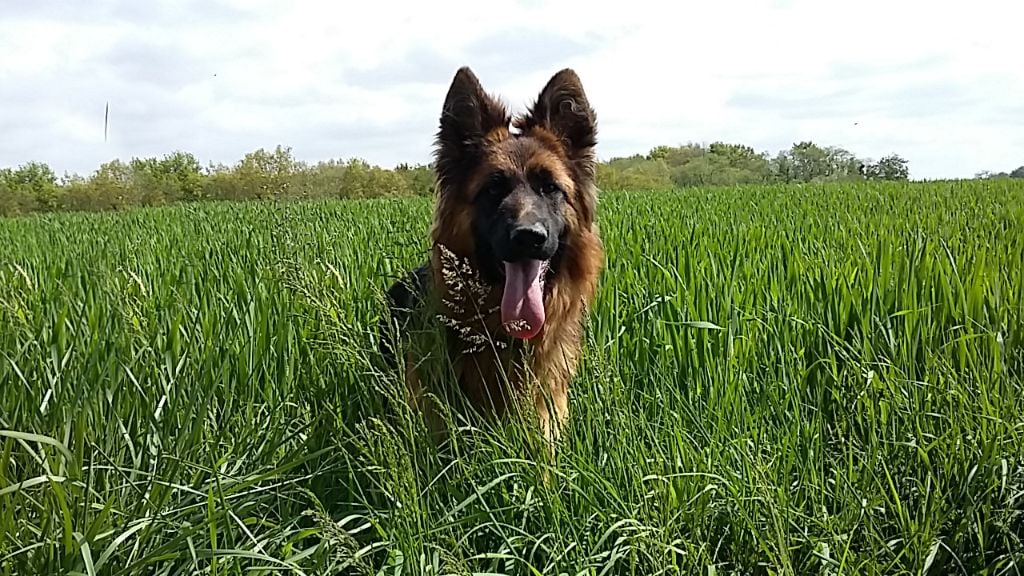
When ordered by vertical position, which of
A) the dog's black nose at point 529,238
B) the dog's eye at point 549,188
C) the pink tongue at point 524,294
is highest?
the dog's eye at point 549,188

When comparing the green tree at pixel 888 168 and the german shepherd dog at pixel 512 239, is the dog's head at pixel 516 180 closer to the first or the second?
the german shepherd dog at pixel 512 239

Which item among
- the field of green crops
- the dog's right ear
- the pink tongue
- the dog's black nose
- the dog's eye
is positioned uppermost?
the dog's right ear

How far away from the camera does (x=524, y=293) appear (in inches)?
122

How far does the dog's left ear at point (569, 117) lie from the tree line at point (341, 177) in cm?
125

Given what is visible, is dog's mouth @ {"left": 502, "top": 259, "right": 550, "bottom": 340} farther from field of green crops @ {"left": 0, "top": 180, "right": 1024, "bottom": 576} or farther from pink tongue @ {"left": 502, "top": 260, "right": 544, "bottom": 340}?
field of green crops @ {"left": 0, "top": 180, "right": 1024, "bottom": 576}

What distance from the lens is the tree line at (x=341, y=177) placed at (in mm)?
15722

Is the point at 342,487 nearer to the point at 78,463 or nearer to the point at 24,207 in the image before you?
the point at 78,463

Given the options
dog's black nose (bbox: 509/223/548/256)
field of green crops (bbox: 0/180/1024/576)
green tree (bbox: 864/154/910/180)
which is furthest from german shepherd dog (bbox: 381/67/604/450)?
green tree (bbox: 864/154/910/180)

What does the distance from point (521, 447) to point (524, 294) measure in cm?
91

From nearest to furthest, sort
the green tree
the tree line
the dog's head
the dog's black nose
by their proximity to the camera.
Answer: the dog's black nose
the dog's head
the tree line
the green tree

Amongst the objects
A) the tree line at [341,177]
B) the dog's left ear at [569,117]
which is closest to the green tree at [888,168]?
the tree line at [341,177]

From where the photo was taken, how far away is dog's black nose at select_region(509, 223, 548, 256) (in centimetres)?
296

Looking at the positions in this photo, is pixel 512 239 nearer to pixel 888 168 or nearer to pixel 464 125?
pixel 464 125

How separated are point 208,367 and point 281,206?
920mm
